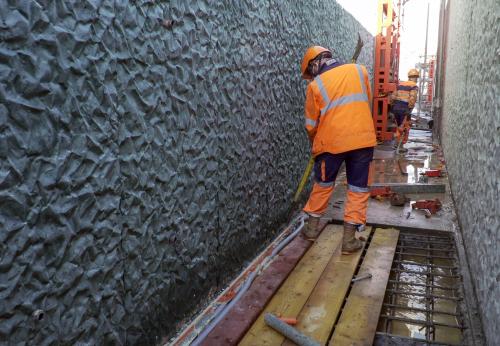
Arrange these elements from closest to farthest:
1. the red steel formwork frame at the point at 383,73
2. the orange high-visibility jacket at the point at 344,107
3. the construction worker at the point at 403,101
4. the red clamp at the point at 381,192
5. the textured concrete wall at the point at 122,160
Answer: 1. the textured concrete wall at the point at 122,160
2. the orange high-visibility jacket at the point at 344,107
3. the red clamp at the point at 381,192
4. the red steel formwork frame at the point at 383,73
5. the construction worker at the point at 403,101

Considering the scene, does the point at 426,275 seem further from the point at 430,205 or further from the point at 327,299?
the point at 430,205

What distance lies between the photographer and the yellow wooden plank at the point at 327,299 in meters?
2.11

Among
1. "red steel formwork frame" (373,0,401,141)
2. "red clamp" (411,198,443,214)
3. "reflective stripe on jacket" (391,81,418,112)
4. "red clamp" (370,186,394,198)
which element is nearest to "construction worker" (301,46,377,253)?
"red clamp" (411,198,443,214)

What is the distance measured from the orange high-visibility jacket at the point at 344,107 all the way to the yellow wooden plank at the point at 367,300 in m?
0.81

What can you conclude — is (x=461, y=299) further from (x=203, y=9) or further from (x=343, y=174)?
(x=343, y=174)

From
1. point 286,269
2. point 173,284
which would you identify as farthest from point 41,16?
point 286,269

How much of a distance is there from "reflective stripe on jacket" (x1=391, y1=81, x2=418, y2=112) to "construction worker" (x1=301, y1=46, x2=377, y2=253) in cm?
535

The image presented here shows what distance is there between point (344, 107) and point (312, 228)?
100 cm

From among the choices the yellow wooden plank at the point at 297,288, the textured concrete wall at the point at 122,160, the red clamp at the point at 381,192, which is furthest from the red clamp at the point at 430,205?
the textured concrete wall at the point at 122,160

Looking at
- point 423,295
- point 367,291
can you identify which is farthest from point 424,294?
point 367,291

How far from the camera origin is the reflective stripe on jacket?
26.1ft

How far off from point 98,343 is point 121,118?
0.88 meters

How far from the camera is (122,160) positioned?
1632 millimetres

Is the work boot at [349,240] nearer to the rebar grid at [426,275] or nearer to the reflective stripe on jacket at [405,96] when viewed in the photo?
the rebar grid at [426,275]
